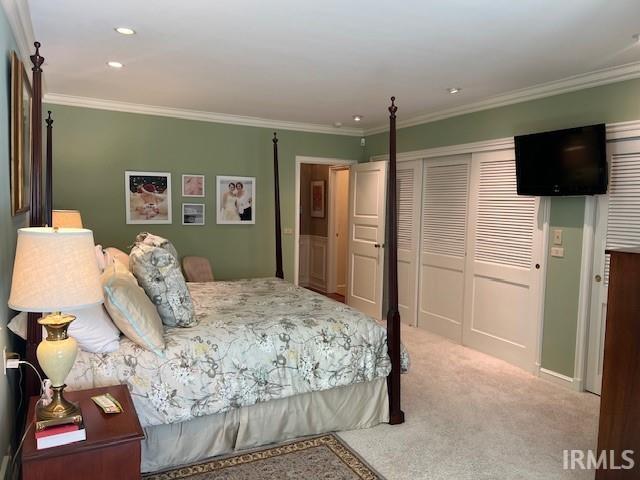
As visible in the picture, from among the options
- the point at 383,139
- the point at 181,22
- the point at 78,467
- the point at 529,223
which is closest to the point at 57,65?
the point at 181,22

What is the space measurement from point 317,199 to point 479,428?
16.8ft

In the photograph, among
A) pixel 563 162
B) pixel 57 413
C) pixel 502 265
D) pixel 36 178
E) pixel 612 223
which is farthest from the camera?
pixel 502 265

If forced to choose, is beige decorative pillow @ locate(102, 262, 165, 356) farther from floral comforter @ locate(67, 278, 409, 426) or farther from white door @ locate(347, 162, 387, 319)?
white door @ locate(347, 162, 387, 319)

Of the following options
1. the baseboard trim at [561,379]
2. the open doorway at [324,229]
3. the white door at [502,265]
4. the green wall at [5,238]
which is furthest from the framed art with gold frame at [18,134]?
the open doorway at [324,229]

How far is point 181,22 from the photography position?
2.63 m

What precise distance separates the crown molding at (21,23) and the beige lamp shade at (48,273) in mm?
1247

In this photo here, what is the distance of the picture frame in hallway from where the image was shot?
7.46 meters

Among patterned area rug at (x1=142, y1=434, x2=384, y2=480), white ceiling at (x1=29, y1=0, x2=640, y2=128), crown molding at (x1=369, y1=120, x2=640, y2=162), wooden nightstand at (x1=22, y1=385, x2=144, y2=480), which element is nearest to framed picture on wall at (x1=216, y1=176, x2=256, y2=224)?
white ceiling at (x1=29, y1=0, x2=640, y2=128)

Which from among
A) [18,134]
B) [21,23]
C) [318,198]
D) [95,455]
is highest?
[21,23]

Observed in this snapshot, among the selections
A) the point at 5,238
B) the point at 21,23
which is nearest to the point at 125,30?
the point at 21,23

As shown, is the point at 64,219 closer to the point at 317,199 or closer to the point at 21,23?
the point at 21,23

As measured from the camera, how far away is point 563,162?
360 centimetres

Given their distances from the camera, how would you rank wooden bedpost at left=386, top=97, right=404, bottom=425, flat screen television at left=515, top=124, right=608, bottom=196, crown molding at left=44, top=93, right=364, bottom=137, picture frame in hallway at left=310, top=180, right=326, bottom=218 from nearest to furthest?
1. wooden bedpost at left=386, top=97, right=404, bottom=425
2. flat screen television at left=515, top=124, right=608, bottom=196
3. crown molding at left=44, top=93, right=364, bottom=137
4. picture frame in hallway at left=310, top=180, right=326, bottom=218

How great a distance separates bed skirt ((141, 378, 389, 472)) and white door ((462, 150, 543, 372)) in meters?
1.79
